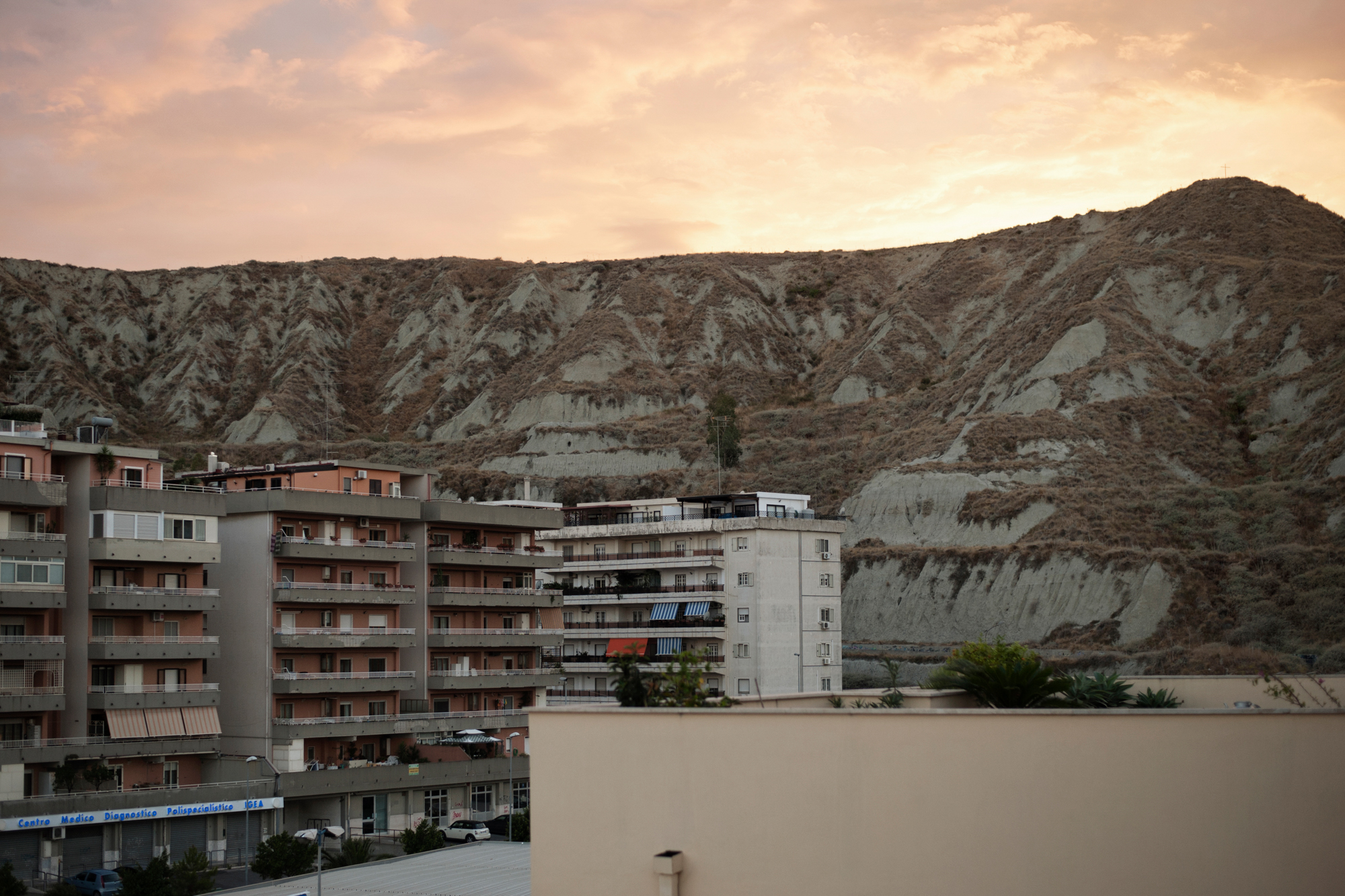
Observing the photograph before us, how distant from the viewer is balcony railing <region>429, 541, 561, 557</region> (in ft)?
238

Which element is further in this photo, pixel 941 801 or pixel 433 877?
pixel 433 877

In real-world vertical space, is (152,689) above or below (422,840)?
above

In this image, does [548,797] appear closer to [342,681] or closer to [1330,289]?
[342,681]

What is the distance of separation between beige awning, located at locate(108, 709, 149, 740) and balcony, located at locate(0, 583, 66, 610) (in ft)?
16.6

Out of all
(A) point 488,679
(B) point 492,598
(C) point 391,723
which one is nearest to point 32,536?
(C) point 391,723

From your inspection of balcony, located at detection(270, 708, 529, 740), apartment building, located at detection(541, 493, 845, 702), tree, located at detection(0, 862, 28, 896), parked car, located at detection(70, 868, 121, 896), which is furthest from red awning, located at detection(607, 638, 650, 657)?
tree, located at detection(0, 862, 28, 896)

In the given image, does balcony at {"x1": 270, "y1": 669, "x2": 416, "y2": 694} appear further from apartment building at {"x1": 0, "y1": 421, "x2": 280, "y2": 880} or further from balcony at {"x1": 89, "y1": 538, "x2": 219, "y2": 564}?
balcony at {"x1": 89, "y1": 538, "x2": 219, "y2": 564}

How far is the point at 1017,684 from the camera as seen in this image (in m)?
23.7

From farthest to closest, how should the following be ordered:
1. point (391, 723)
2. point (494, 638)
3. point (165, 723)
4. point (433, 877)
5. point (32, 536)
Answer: point (494, 638), point (391, 723), point (165, 723), point (32, 536), point (433, 877)

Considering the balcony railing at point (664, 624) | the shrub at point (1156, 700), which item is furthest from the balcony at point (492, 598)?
the shrub at point (1156, 700)

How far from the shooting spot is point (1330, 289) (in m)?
139

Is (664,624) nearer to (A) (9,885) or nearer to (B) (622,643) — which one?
(B) (622,643)

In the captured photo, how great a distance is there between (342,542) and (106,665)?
1350 cm

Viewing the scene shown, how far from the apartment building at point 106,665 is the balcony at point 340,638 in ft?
12.0
